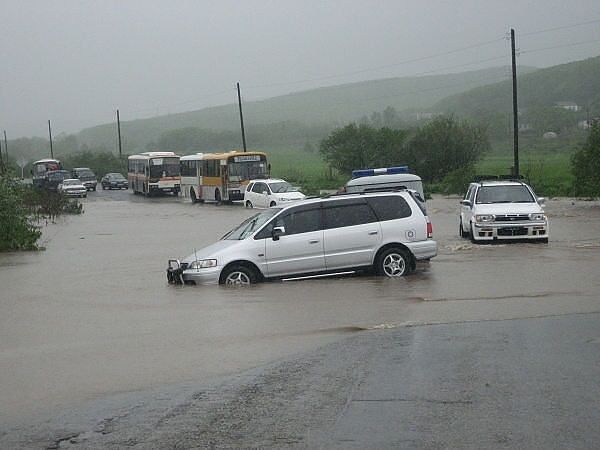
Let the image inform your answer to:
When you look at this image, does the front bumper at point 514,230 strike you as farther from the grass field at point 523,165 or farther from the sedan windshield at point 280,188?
the sedan windshield at point 280,188

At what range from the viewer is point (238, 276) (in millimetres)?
16656

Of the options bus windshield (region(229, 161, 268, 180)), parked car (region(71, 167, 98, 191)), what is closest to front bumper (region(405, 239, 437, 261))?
bus windshield (region(229, 161, 268, 180))

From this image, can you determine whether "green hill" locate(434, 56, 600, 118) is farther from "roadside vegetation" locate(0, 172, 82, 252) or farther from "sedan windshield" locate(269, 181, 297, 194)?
"roadside vegetation" locate(0, 172, 82, 252)

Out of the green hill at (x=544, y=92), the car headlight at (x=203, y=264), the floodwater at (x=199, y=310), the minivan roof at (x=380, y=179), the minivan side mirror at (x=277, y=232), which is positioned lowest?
the floodwater at (x=199, y=310)

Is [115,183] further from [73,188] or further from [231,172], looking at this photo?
[231,172]

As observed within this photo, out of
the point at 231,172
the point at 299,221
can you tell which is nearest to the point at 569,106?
the point at 231,172

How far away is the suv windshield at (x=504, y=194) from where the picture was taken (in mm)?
23594

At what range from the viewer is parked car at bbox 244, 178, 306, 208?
136ft

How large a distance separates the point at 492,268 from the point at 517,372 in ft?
32.2

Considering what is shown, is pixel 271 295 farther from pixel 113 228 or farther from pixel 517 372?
pixel 113 228

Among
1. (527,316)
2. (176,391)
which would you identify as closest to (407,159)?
(527,316)

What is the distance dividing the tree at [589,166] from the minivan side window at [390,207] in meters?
22.9

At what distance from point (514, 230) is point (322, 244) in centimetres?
749

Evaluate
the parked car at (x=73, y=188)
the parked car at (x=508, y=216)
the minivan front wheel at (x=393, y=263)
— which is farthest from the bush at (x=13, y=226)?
the parked car at (x=73, y=188)
